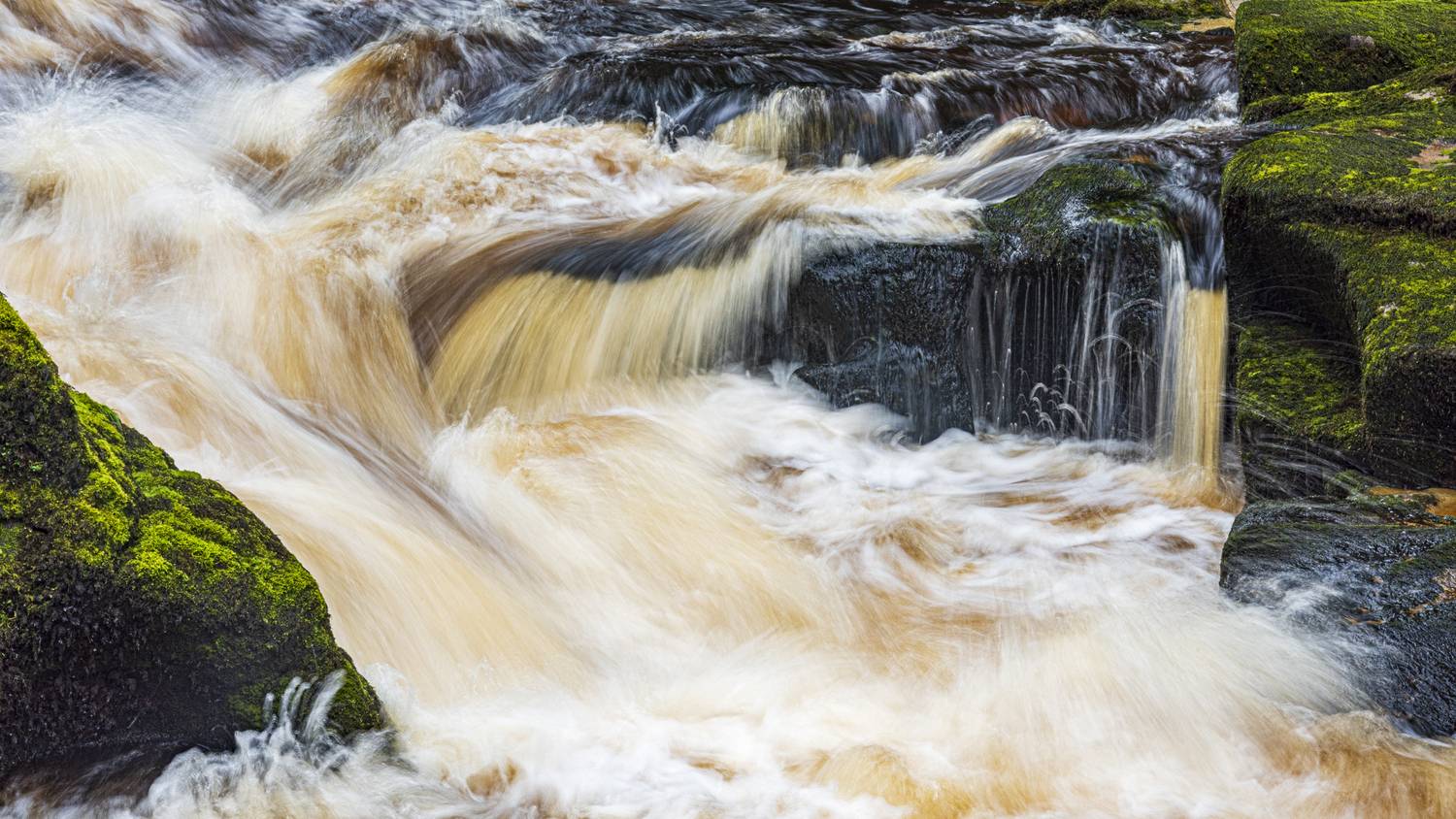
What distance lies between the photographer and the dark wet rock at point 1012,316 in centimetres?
525

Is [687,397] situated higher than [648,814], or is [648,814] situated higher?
[687,397]

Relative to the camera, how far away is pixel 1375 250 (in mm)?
4281

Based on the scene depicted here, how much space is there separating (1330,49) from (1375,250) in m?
3.04

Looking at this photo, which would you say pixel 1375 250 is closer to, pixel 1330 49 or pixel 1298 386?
pixel 1298 386

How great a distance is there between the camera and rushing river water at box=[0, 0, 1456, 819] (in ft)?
10.7

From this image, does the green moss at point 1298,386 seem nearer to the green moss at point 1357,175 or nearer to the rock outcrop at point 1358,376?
the rock outcrop at point 1358,376

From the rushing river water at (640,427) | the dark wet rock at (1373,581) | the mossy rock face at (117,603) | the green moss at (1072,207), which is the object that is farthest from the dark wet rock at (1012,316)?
the mossy rock face at (117,603)

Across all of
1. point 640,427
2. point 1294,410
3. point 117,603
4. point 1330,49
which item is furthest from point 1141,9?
point 117,603

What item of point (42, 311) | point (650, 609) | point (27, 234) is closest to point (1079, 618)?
point (650, 609)

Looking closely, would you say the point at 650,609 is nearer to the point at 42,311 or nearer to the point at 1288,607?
the point at 1288,607

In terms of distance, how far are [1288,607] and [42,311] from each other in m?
5.93

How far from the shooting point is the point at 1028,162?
687 centimetres

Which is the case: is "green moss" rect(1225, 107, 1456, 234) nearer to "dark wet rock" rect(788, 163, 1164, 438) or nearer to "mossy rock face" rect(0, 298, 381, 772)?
"dark wet rock" rect(788, 163, 1164, 438)

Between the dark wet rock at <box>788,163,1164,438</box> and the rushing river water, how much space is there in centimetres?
15
